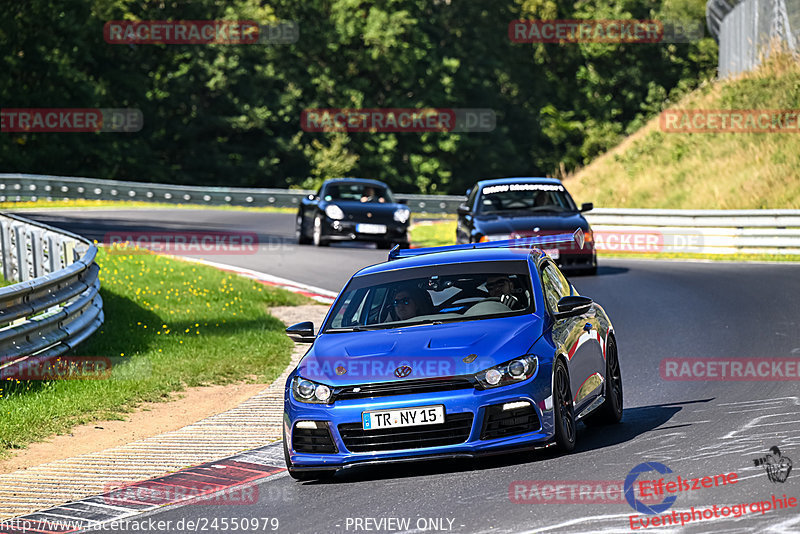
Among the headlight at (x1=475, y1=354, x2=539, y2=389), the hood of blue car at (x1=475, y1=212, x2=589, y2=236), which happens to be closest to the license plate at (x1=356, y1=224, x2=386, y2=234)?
the hood of blue car at (x1=475, y1=212, x2=589, y2=236)

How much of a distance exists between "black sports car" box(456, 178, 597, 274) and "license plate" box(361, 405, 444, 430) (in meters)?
13.1

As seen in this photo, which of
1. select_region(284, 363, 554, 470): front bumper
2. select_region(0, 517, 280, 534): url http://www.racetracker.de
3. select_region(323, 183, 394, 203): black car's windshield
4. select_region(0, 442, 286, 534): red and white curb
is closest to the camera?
select_region(0, 517, 280, 534): url http://www.racetracker.de

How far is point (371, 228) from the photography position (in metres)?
27.0

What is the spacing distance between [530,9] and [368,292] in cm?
8177

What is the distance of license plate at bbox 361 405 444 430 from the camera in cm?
771

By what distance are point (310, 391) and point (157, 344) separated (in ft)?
23.1

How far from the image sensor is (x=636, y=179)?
3753 cm

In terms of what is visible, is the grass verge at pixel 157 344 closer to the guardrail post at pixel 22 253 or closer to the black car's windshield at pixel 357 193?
the guardrail post at pixel 22 253

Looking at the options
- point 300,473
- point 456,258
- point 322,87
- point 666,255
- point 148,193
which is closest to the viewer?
point 300,473

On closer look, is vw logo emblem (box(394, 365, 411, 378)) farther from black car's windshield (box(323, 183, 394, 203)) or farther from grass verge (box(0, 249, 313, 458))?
black car's windshield (box(323, 183, 394, 203))

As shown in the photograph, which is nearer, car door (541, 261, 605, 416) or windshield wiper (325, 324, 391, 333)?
car door (541, 261, 605, 416)

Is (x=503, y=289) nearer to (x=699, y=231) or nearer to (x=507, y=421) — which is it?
(x=507, y=421)

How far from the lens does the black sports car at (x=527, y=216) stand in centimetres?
2102

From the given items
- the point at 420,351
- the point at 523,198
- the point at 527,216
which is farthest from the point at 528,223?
the point at 420,351
